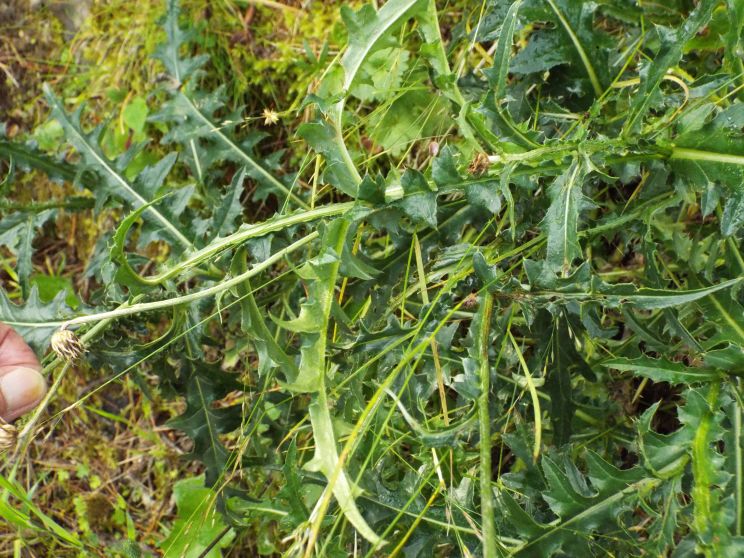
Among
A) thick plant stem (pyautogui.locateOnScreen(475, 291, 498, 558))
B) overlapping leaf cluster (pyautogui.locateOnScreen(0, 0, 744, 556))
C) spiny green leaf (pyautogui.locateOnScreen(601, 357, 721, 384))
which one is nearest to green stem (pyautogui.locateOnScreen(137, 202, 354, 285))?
overlapping leaf cluster (pyautogui.locateOnScreen(0, 0, 744, 556))

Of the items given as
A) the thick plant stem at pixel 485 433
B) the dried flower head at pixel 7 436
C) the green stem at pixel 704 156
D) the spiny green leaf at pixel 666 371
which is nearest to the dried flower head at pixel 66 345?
the dried flower head at pixel 7 436

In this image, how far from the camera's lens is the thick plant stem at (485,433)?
3.23ft

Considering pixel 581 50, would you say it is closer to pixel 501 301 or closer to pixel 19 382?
pixel 501 301

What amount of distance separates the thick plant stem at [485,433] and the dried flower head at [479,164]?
0.72 feet

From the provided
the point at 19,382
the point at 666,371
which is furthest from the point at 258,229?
the point at 666,371

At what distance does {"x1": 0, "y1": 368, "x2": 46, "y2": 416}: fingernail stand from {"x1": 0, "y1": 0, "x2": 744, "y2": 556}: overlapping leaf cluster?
0.11 meters

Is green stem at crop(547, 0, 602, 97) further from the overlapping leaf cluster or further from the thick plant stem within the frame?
the thick plant stem

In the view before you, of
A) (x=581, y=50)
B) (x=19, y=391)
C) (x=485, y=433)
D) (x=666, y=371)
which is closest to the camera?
(x=485, y=433)

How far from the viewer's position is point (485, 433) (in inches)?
41.6

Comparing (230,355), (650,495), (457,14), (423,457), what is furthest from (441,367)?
(457,14)

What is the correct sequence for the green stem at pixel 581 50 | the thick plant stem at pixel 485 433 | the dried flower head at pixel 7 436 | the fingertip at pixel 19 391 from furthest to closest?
the green stem at pixel 581 50 < the fingertip at pixel 19 391 < the dried flower head at pixel 7 436 < the thick plant stem at pixel 485 433

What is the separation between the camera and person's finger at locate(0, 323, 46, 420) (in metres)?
1.26

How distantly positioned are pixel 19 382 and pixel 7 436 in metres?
0.17

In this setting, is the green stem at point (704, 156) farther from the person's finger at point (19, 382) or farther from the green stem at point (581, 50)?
the person's finger at point (19, 382)
